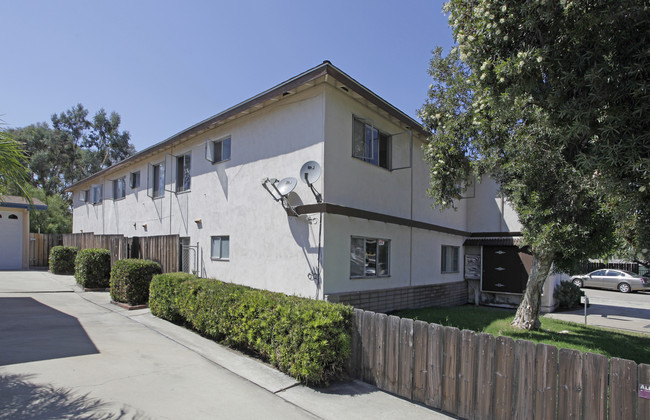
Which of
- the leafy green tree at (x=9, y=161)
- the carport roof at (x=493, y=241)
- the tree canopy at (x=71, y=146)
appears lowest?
the carport roof at (x=493, y=241)

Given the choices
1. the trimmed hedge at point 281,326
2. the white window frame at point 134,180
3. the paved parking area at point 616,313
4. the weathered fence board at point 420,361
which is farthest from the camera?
the white window frame at point 134,180

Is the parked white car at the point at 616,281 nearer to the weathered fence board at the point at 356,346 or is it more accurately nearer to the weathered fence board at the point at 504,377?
the weathered fence board at the point at 356,346

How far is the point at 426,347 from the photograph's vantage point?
5.14 m

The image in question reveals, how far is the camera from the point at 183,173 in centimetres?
1389

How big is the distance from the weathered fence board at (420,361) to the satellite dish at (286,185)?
4.70 meters

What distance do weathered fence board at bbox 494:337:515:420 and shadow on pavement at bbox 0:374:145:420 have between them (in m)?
4.35

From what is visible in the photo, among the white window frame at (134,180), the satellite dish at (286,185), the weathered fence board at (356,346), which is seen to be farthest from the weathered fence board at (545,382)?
the white window frame at (134,180)

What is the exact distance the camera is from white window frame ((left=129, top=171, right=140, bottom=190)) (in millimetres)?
17036

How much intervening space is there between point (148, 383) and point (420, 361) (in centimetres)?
404

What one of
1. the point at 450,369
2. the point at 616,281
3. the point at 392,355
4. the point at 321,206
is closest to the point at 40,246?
the point at 321,206

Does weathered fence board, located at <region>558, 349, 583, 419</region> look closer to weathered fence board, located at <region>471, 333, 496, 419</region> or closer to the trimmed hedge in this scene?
weathered fence board, located at <region>471, 333, 496, 419</region>

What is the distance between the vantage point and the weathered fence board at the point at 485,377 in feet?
14.8

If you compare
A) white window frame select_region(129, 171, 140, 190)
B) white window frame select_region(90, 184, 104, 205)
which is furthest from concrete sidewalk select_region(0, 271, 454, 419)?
white window frame select_region(90, 184, 104, 205)

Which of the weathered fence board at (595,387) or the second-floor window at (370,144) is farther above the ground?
the second-floor window at (370,144)
